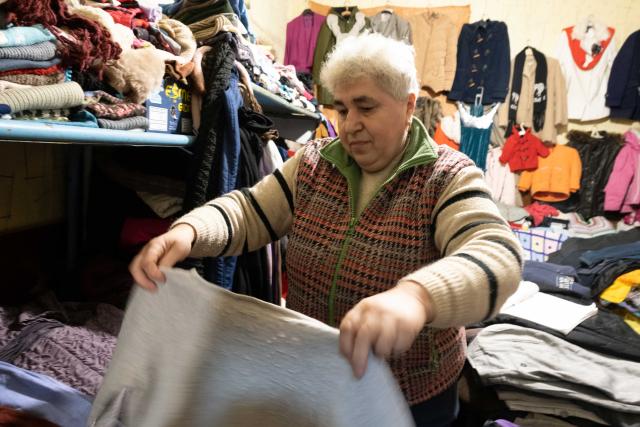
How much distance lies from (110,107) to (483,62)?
307 cm

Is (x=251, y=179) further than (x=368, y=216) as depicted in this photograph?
Yes

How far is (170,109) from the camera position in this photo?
3.81ft

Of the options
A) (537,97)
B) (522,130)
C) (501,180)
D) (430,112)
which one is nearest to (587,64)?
(537,97)

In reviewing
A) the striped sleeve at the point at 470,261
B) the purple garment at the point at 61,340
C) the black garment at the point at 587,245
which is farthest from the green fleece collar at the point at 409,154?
the black garment at the point at 587,245

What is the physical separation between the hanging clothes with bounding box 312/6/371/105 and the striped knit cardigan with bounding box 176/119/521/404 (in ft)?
8.19

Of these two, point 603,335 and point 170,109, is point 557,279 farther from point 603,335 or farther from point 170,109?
point 170,109

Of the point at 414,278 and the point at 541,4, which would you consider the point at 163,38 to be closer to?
the point at 414,278

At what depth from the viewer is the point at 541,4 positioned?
10.5ft

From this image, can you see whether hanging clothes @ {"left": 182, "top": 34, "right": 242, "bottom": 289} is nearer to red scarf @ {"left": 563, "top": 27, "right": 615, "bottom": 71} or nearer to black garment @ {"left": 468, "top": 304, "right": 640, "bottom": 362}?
black garment @ {"left": 468, "top": 304, "right": 640, "bottom": 362}

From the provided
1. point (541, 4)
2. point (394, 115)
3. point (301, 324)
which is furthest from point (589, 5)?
point (301, 324)

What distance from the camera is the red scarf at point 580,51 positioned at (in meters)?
3.02

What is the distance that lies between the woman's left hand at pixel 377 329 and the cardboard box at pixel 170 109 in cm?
87

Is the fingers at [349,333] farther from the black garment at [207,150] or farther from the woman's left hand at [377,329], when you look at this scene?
the black garment at [207,150]

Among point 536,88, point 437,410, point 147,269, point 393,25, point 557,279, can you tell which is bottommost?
point 437,410
